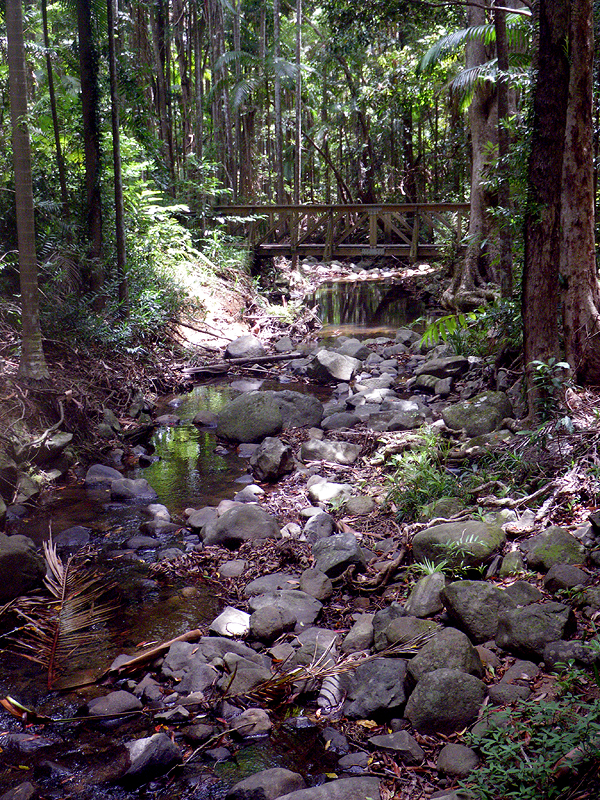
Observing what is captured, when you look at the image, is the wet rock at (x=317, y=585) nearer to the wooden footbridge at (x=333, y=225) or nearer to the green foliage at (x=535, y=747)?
the green foliage at (x=535, y=747)

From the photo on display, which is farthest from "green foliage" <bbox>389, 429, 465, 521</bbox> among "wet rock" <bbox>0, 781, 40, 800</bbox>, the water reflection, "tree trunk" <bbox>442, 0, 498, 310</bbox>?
the water reflection

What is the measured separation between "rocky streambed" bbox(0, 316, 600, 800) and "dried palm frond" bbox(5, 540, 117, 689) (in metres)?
0.22

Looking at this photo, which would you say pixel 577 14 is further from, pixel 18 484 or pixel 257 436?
pixel 18 484

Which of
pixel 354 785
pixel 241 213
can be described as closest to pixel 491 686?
pixel 354 785

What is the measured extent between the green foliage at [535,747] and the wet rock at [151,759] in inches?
46.6

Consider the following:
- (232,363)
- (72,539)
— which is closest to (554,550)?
(72,539)

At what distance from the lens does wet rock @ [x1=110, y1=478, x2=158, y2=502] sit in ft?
18.3

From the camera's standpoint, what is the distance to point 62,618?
12.3ft

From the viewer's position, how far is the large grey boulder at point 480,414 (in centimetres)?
571

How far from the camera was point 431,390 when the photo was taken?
8.16 m

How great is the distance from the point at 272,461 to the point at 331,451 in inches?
24.7

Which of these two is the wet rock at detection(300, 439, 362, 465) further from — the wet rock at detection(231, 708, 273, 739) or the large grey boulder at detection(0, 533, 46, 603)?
the wet rock at detection(231, 708, 273, 739)

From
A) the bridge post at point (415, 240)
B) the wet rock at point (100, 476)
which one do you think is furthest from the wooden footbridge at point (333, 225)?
the wet rock at point (100, 476)

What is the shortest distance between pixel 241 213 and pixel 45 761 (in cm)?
1461
